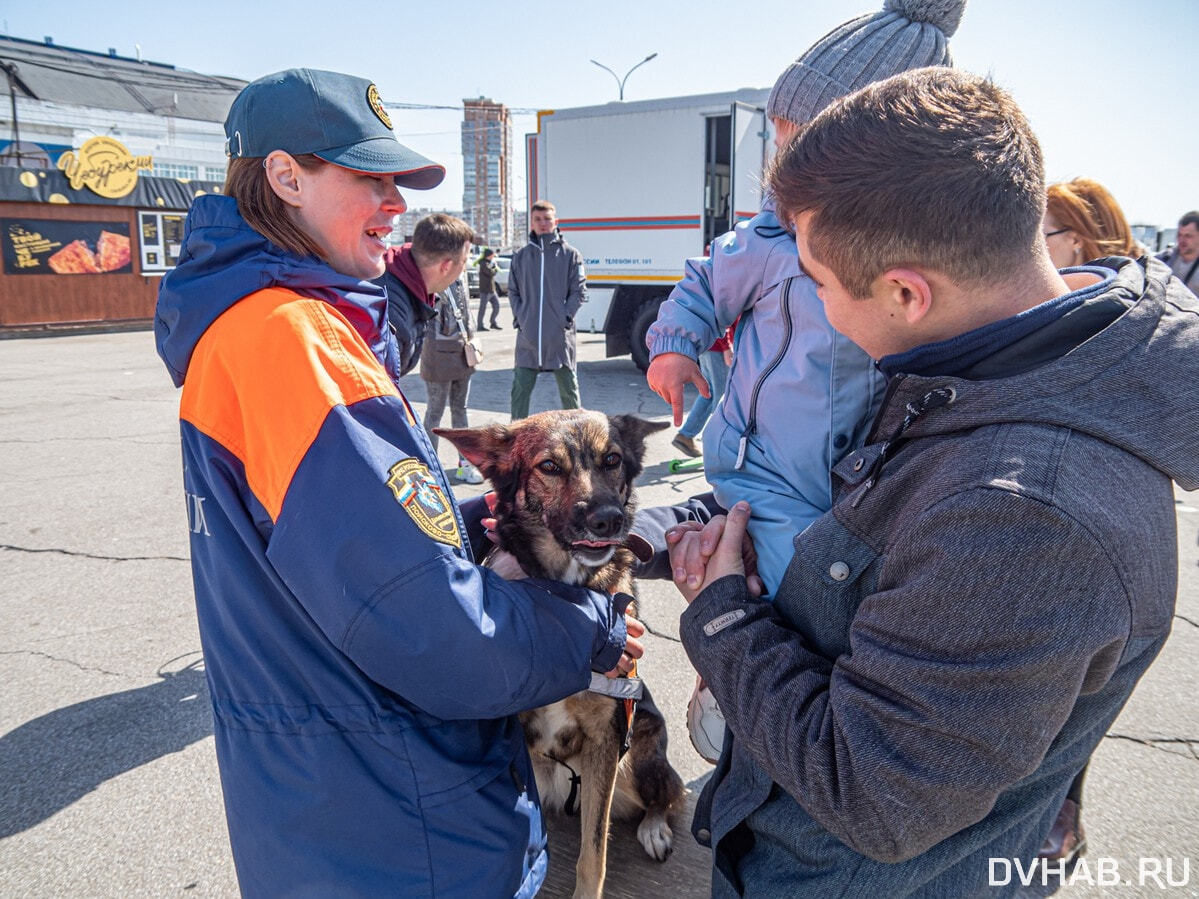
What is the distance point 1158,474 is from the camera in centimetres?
96

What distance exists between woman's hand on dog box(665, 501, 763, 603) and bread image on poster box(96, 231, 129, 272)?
21089 mm

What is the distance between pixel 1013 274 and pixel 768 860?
3.39 feet

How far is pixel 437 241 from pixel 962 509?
14.7 feet

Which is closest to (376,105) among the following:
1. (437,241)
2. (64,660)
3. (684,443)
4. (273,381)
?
(273,381)

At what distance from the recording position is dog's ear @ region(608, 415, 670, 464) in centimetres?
282

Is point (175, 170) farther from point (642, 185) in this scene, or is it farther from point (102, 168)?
point (642, 185)

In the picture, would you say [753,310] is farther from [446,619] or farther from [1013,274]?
[446,619]

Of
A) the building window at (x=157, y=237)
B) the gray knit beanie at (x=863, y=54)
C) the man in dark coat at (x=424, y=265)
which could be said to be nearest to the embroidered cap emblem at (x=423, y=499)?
the gray knit beanie at (x=863, y=54)

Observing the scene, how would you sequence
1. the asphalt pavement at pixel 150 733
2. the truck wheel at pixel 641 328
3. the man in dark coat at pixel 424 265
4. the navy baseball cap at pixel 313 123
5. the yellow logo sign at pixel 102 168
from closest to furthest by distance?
1. the navy baseball cap at pixel 313 123
2. the asphalt pavement at pixel 150 733
3. the man in dark coat at pixel 424 265
4. the truck wheel at pixel 641 328
5. the yellow logo sign at pixel 102 168

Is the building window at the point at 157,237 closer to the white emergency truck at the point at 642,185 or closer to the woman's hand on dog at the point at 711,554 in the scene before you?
the white emergency truck at the point at 642,185

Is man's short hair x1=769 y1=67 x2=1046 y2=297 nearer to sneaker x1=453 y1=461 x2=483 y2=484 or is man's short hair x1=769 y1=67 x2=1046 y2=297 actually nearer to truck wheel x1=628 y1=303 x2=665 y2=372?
sneaker x1=453 y1=461 x2=483 y2=484

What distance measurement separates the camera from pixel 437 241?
4863 mm

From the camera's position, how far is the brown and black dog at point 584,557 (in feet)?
7.82

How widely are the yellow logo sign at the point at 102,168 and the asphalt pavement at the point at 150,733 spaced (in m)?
14.2
